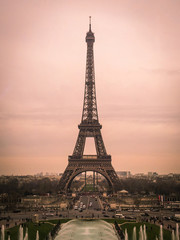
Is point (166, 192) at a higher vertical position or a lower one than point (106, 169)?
lower

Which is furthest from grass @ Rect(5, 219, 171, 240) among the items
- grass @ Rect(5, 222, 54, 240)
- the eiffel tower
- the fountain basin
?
the eiffel tower

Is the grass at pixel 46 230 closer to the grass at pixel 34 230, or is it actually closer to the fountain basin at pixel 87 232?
the grass at pixel 34 230

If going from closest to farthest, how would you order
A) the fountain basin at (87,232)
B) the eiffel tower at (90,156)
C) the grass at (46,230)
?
the fountain basin at (87,232) → the grass at (46,230) → the eiffel tower at (90,156)

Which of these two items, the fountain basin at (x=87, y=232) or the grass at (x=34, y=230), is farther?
the grass at (x=34, y=230)

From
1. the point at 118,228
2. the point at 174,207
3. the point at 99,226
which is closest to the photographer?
the point at 99,226

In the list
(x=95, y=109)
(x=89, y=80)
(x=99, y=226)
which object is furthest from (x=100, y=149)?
(x=99, y=226)

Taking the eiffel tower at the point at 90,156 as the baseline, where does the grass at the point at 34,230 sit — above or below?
below

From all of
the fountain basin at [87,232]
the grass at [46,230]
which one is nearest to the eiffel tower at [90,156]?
the grass at [46,230]

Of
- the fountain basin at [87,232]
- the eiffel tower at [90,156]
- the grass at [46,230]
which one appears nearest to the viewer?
the fountain basin at [87,232]

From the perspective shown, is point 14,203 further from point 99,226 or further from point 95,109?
point 99,226
